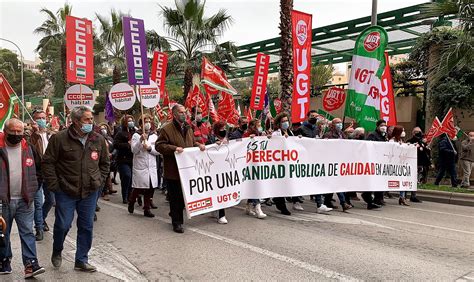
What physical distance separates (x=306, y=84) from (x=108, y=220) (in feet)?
17.3

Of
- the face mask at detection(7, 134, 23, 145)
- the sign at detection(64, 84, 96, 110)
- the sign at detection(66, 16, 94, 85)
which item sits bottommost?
the face mask at detection(7, 134, 23, 145)

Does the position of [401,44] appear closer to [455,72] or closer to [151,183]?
[455,72]

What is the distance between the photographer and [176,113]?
6168 mm

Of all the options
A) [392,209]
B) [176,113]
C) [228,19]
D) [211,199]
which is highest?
[228,19]

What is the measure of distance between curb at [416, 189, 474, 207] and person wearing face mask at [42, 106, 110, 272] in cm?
852

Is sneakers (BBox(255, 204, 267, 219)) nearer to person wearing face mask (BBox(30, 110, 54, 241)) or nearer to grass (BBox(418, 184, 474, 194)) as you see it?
person wearing face mask (BBox(30, 110, 54, 241))

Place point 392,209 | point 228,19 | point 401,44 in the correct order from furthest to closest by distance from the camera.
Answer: point 228,19 < point 401,44 < point 392,209

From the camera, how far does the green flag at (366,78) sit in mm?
9500

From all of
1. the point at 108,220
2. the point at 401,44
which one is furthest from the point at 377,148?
the point at 401,44

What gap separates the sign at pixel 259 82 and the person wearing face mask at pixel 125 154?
5131 mm

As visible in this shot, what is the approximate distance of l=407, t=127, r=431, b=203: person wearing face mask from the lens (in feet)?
33.1

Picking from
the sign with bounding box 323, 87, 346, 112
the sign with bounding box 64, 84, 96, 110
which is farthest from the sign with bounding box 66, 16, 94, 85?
the sign with bounding box 323, 87, 346, 112

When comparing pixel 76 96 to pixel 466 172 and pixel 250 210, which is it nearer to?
pixel 250 210

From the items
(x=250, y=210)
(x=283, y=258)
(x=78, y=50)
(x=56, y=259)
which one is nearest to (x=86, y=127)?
(x=56, y=259)
